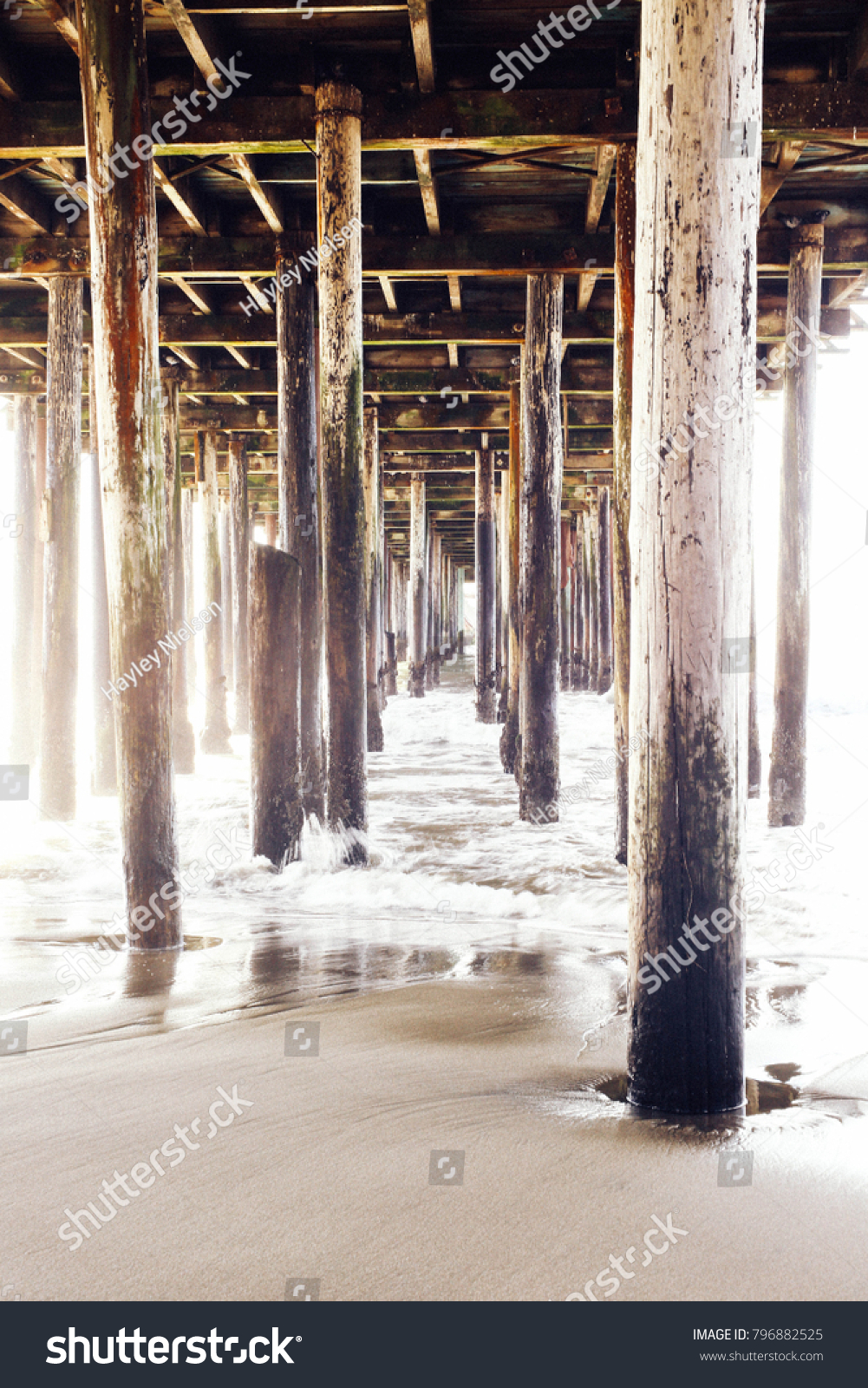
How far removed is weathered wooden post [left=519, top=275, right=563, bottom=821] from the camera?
7.12 meters

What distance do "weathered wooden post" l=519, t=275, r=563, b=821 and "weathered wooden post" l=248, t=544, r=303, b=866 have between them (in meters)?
2.28

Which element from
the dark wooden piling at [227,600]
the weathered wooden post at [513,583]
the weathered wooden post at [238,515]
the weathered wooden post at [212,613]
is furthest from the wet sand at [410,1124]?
the weathered wooden post at [238,515]

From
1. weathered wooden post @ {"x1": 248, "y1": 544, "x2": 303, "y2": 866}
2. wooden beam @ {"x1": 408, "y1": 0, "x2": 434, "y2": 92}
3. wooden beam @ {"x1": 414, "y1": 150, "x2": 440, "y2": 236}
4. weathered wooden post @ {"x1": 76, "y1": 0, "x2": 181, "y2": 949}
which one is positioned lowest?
weathered wooden post @ {"x1": 248, "y1": 544, "x2": 303, "y2": 866}

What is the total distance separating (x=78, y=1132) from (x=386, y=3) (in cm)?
530

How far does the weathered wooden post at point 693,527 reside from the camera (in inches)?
80.9

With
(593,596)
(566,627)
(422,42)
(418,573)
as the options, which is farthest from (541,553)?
(566,627)

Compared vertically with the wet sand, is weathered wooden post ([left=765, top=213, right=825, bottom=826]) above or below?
above

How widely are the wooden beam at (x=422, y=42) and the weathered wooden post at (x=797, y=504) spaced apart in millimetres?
2874

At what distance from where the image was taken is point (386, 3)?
16.2 feet

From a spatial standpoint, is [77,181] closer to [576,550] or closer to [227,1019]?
[227,1019]

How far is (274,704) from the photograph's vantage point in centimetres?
527

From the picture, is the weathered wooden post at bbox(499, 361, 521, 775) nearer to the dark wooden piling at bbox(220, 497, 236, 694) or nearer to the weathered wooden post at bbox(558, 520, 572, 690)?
the dark wooden piling at bbox(220, 497, 236, 694)

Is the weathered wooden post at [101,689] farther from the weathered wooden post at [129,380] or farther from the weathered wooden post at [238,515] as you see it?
the weathered wooden post at [129,380]

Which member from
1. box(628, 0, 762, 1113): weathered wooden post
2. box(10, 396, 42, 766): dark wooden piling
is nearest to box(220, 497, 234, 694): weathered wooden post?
box(10, 396, 42, 766): dark wooden piling
